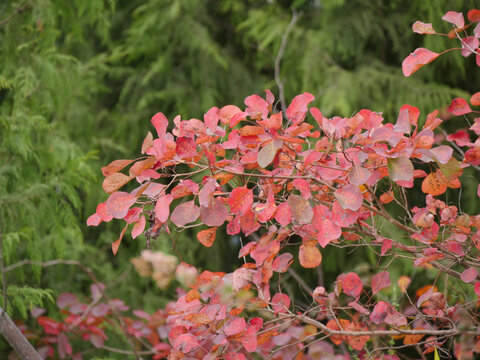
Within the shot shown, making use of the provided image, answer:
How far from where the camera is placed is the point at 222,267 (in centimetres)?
370

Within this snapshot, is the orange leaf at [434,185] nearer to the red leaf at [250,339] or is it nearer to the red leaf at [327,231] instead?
the red leaf at [327,231]

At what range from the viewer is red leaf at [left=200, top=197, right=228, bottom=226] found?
3.30ft

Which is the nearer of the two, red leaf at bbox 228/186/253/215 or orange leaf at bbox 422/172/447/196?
red leaf at bbox 228/186/253/215

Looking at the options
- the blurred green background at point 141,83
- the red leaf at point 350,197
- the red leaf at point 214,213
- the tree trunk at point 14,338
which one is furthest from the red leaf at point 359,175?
the blurred green background at point 141,83

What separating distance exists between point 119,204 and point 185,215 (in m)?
0.14

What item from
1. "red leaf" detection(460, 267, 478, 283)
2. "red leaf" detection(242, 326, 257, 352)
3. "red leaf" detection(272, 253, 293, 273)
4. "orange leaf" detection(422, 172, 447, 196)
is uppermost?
"orange leaf" detection(422, 172, 447, 196)

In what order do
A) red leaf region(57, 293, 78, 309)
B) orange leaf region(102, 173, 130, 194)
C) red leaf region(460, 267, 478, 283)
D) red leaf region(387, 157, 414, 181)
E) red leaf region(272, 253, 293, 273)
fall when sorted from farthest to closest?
1. red leaf region(57, 293, 78, 309)
2. red leaf region(272, 253, 293, 273)
3. red leaf region(460, 267, 478, 283)
4. orange leaf region(102, 173, 130, 194)
5. red leaf region(387, 157, 414, 181)

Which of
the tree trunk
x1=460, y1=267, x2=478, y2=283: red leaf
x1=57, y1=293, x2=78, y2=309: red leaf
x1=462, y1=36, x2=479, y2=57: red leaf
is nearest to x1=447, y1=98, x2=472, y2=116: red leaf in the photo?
x1=462, y1=36, x2=479, y2=57: red leaf

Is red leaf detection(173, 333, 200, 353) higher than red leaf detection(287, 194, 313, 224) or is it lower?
lower

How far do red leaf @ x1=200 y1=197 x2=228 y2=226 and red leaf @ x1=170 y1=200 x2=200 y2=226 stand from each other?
2 centimetres

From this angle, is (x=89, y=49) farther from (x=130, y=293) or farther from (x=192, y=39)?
(x=130, y=293)

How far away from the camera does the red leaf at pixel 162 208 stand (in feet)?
3.25

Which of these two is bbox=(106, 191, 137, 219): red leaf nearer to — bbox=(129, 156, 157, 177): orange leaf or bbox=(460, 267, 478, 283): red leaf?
bbox=(129, 156, 157, 177): orange leaf

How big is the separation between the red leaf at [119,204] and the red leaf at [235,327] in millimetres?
363
